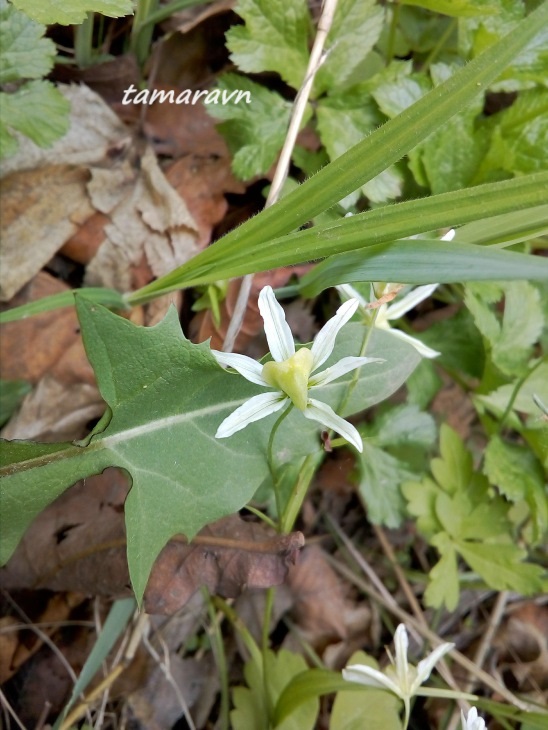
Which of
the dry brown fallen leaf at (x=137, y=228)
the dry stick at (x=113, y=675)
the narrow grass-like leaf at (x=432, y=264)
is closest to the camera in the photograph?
the narrow grass-like leaf at (x=432, y=264)

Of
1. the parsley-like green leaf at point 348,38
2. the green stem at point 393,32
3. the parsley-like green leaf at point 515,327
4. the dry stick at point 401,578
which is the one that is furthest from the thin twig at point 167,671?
the green stem at point 393,32

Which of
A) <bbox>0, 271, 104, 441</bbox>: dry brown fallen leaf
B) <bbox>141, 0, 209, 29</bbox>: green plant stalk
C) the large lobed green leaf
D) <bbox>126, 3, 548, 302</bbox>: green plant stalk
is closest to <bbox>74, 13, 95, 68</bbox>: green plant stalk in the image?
<bbox>141, 0, 209, 29</bbox>: green plant stalk

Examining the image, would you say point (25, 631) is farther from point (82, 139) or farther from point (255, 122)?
point (255, 122)

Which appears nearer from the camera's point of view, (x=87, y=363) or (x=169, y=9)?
(x=169, y=9)

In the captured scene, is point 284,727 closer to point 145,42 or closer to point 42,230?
point 42,230

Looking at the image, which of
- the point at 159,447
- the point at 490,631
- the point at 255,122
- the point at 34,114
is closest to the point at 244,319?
the point at 255,122

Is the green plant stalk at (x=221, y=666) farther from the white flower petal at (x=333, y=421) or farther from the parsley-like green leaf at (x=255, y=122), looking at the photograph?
the parsley-like green leaf at (x=255, y=122)
